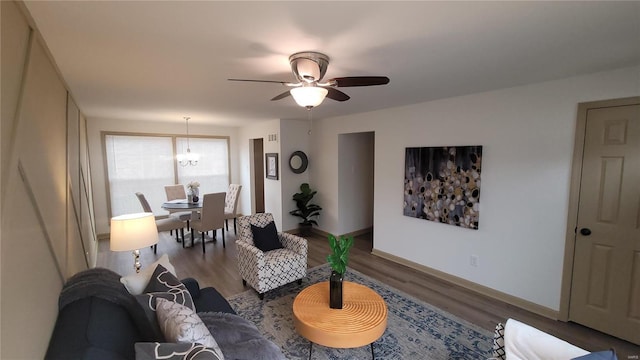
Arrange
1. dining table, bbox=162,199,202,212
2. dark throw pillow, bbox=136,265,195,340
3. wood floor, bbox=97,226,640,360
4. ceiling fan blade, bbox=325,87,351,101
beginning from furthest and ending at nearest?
dining table, bbox=162,199,202,212, wood floor, bbox=97,226,640,360, ceiling fan blade, bbox=325,87,351,101, dark throw pillow, bbox=136,265,195,340

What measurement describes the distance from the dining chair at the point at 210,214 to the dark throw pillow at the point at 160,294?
258 cm

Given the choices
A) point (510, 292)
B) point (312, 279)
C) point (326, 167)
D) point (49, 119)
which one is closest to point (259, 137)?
point (326, 167)

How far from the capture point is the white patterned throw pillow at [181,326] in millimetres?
1338

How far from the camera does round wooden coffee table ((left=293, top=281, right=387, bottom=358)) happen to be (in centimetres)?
190

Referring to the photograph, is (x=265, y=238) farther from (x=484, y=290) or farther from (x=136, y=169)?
(x=136, y=169)

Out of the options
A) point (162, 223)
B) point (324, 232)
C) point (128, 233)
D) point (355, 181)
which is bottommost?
point (324, 232)

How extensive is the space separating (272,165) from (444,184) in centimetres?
342

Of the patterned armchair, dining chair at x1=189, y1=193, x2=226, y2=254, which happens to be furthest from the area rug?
dining chair at x1=189, y1=193, x2=226, y2=254

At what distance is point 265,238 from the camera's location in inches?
136

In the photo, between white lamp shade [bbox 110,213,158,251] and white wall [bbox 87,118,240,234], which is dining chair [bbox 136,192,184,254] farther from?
white lamp shade [bbox 110,213,158,251]

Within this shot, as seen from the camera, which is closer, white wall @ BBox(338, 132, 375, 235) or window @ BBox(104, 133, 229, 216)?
white wall @ BBox(338, 132, 375, 235)

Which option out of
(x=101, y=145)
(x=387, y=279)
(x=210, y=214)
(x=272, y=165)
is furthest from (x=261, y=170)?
(x=387, y=279)

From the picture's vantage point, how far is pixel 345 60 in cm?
203

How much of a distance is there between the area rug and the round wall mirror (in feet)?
9.01
